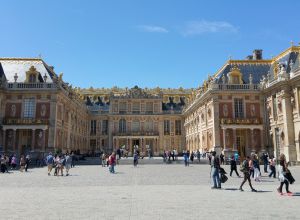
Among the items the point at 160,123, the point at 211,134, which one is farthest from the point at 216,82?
the point at 160,123

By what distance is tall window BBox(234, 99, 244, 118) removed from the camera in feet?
118

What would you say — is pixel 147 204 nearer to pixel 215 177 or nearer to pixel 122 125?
pixel 215 177

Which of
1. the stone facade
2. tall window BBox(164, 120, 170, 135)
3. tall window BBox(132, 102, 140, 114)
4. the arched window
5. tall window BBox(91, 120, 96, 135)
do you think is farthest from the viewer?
tall window BBox(132, 102, 140, 114)

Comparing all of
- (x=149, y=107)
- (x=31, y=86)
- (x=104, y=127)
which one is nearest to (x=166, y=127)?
(x=149, y=107)

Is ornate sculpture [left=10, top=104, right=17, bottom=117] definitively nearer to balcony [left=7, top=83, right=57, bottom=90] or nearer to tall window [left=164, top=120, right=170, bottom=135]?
balcony [left=7, top=83, right=57, bottom=90]

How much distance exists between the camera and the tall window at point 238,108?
118 ft

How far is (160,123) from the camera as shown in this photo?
61000mm

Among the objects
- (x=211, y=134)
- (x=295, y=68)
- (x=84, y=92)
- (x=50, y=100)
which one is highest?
(x=84, y=92)

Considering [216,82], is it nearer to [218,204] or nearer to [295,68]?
[295,68]

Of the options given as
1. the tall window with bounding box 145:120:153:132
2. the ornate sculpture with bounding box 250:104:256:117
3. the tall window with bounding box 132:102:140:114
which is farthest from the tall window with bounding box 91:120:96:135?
the ornate sculpture with bounding box 250:104:256:117

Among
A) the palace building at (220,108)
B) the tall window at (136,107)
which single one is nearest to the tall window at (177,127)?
the tall window at (136,107)

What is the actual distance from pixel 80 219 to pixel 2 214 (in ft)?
7.06

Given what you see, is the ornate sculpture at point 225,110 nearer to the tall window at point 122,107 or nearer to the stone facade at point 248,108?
the stone facade at point 248,108

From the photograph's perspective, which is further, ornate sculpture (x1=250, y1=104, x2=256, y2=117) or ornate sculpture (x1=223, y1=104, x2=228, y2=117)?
ornate sculpture (x1=250, y1=104, x2=256, y2=117)
